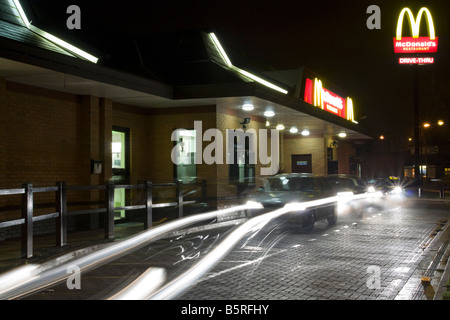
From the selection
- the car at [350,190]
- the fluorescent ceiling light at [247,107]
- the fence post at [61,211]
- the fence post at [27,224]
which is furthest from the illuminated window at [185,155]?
the fence post at [27,224]

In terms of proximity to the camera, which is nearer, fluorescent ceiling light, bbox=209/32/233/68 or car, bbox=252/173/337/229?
car, bbox=252/173/337/229

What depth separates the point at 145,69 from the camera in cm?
1716

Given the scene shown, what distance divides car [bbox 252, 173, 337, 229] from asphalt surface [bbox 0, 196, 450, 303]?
442mm

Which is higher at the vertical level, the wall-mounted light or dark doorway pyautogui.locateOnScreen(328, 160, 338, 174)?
the wall-mounted light

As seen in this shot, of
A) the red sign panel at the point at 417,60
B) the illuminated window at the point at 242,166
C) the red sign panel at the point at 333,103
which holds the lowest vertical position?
the illuminated window at the point at 242,166

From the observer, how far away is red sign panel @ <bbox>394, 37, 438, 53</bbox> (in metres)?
46.9

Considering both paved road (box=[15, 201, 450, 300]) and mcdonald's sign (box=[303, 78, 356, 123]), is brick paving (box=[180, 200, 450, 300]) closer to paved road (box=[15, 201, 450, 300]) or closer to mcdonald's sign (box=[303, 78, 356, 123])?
paved road (box=[15, 201, 450, 300])

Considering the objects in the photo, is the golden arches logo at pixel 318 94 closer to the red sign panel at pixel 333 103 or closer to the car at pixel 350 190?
the red sign panel at pixel 333 103

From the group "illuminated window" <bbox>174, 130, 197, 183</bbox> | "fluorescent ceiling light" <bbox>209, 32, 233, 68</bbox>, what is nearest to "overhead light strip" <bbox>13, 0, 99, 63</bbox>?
"illuminated window" <bbox>174, 130, 197, 183</bbox>

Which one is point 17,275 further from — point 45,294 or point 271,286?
point 271,286

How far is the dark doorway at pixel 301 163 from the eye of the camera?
30281 millimetres

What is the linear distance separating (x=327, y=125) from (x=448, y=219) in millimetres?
9448

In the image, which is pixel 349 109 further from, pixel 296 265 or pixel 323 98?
pixel 296 265

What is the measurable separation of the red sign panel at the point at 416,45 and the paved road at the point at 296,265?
3613 centimetres
